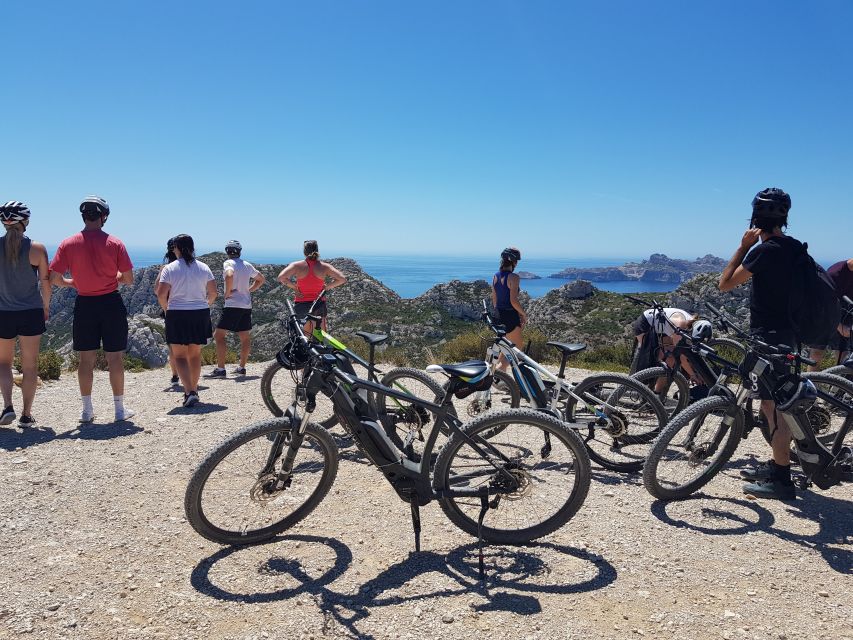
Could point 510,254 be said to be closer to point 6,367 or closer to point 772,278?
Result: point 772,278

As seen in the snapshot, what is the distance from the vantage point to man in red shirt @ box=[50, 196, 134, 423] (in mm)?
5848

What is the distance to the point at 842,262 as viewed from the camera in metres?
6.96

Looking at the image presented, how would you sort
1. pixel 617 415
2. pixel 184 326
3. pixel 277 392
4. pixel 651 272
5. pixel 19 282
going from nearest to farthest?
pixel 617 415 → pixel 19 282 → pixel 277 392 → pixel 184 326 → pixel 651 272

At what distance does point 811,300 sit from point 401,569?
3.65 m

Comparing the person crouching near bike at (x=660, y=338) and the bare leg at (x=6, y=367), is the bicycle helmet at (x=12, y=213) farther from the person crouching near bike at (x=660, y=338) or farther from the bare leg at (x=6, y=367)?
the person crouching near bike at (x=660, y=338)

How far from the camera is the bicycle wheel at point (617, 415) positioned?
4934 mm

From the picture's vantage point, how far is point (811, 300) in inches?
166

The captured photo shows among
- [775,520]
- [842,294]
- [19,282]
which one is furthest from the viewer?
[842,294]

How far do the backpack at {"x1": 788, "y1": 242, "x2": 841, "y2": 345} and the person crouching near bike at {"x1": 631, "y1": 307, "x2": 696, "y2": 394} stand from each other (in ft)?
4.20

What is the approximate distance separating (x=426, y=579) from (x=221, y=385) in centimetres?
601

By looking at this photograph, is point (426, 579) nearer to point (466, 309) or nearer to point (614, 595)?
point (614, 595)

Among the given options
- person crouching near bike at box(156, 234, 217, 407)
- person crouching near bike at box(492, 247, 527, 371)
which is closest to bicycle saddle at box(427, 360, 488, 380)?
person crouching near bike at box(492, 247, 527, 371)

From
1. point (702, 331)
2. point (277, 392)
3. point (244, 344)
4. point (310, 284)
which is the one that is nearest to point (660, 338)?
point (702, 331)

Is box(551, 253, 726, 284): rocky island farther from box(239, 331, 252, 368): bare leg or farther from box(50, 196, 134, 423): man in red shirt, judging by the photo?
box(50, 196, 134, 423): man in red shirt
